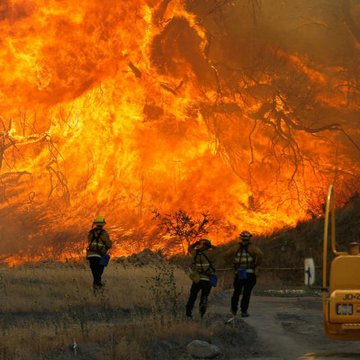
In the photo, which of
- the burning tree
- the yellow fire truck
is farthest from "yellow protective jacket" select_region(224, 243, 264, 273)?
the burning tree

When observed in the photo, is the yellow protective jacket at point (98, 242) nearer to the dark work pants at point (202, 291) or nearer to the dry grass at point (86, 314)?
the dry grass at point (86, 314)

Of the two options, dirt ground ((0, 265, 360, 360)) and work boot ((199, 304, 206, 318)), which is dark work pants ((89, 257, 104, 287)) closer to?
dirt ground ((0, 265, 360, 360))

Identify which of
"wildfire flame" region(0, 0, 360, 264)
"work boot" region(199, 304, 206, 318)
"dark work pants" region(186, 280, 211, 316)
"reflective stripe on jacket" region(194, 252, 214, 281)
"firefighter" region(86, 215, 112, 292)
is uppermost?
"wildfire flame" region(0, 0, 360, 264)

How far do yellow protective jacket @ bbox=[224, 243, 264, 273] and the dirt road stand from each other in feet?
3.72

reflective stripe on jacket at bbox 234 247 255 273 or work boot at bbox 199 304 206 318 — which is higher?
reflective stripe on jacket at bbox 234 247 255 273

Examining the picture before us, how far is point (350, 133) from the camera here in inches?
2082

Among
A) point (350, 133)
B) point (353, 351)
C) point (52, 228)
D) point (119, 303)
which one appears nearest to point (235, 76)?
point (350, 133)

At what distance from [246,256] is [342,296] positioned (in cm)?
585

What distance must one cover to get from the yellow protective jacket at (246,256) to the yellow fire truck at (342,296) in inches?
211

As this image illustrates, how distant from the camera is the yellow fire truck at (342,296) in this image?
11430 mm

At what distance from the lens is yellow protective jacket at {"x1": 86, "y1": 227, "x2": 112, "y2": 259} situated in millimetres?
20375

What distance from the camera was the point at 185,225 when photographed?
51125 millimetres

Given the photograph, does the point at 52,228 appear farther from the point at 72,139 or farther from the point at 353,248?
the point at 353,248

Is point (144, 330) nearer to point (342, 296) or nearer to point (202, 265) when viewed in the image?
point (202, 265)
